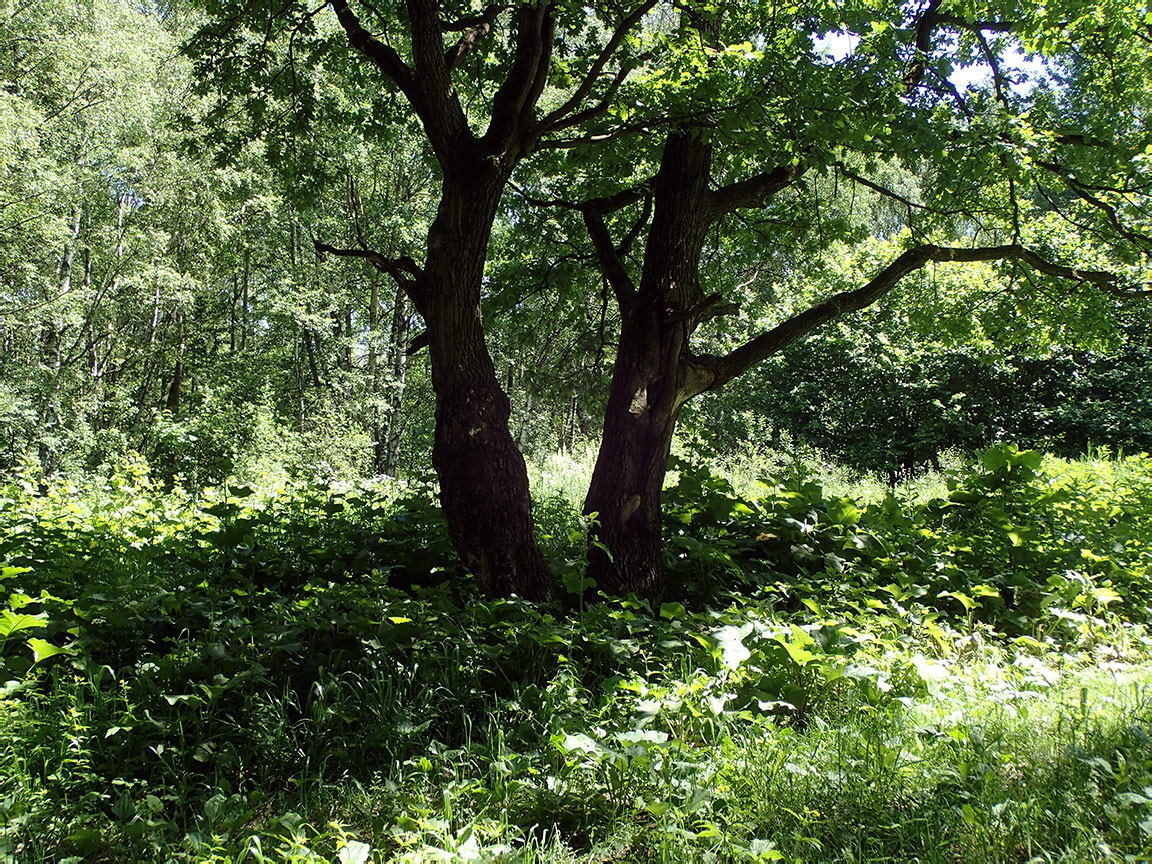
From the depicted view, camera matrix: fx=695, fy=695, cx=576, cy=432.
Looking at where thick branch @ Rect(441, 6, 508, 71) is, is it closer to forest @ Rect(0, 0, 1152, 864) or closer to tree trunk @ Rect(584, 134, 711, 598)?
forest @ Rect(0, 0, 1152, 864)

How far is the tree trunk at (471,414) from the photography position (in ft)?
13.6

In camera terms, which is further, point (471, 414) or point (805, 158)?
point (805, 158)

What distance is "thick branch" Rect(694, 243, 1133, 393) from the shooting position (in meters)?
5.07

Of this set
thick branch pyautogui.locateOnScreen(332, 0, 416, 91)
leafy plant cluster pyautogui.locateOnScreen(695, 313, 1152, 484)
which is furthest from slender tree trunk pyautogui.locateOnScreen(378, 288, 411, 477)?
thick branch pyautogui.locateOnScreen(332, 0, 416, 91)

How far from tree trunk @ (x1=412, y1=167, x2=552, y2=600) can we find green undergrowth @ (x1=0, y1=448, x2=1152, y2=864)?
28 centimetres

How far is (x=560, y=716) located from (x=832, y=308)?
370 cm

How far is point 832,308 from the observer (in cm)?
515

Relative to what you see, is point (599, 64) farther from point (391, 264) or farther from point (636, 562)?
point (636, 562)

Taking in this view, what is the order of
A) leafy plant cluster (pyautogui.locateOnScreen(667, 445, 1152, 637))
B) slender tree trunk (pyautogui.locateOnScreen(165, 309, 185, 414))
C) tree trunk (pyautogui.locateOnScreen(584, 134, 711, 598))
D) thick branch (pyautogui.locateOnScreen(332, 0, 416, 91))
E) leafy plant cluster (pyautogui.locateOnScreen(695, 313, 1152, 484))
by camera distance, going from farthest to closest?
slender tree trunk (pyautogui.locateOnScreen(165, 309, 185, 414)), leafy plant cluster (pyautogui.locateOnScreen(695, 313, 1152, 484)), tree trunk (pyautogui.locateOnScreen(584, 134, 711, 598)), thick branch (pyautogui.locateOnScreen(332, 0, 416, 91)), leafy plant cluster (pyautogui.locateOnScreen(667, 445, 1152, 637))

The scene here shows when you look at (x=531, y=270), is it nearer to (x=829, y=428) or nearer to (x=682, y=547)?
(x=682, y=547)

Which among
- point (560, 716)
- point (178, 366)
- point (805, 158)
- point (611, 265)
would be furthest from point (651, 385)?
point (178, 366)

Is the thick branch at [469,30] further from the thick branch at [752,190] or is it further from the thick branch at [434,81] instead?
the thick branch at [752,190]

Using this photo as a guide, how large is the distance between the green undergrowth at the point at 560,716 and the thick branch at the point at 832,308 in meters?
1.30

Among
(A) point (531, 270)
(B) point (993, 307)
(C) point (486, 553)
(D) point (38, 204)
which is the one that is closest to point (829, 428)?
(B) point (993, 307)
